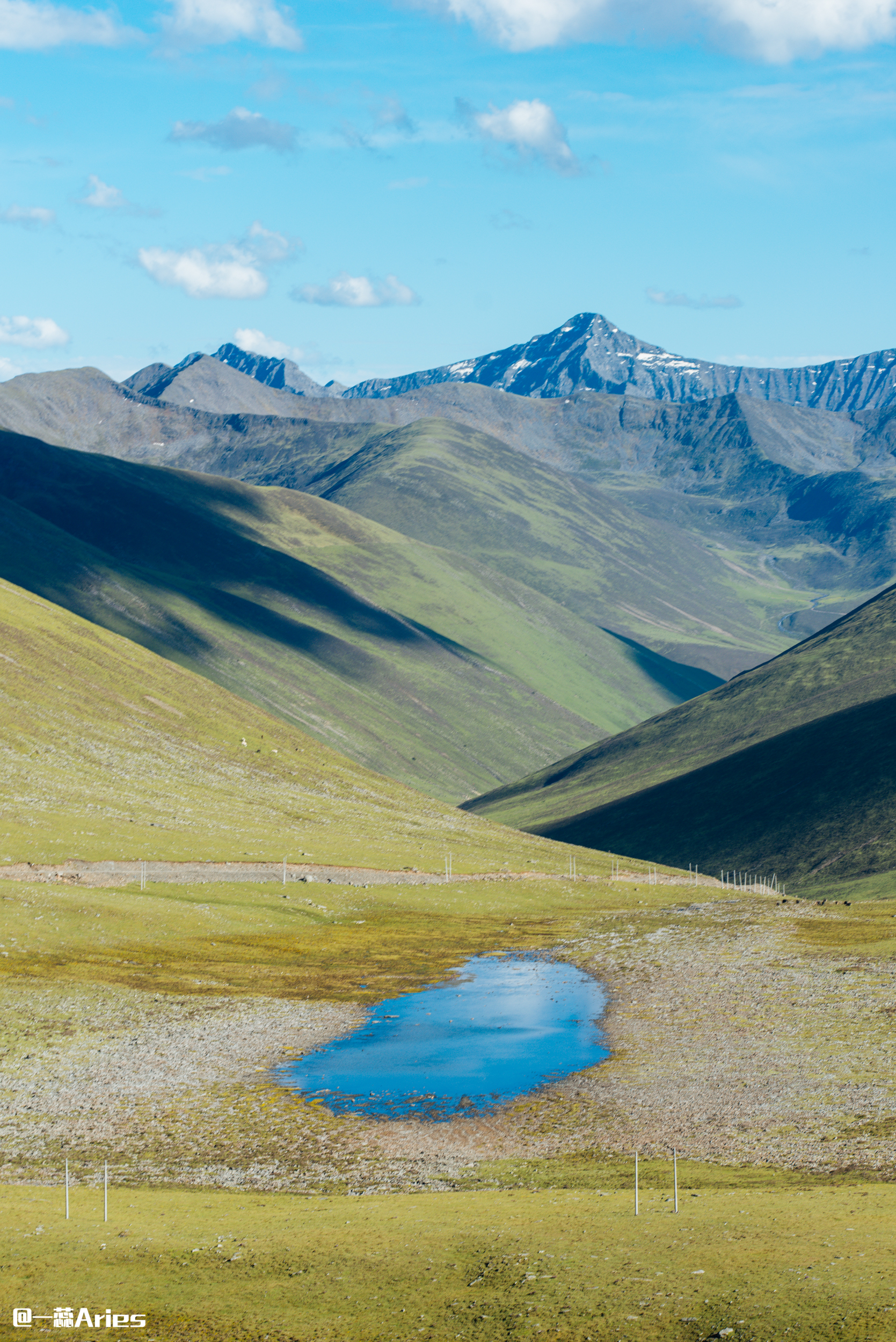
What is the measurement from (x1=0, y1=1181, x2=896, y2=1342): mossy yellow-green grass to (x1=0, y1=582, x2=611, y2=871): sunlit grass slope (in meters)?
75.9

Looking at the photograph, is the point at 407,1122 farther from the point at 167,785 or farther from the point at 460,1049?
the point at 167,785

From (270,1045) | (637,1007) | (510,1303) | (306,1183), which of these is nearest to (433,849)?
(637,1007)

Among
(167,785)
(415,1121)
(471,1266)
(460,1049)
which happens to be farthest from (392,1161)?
(167,785)

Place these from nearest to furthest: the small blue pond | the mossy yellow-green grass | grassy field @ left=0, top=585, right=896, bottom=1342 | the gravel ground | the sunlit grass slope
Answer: the mossy yellow-green grass, grassy field @ left=0, top=585, right=896, bottom=1342, the gravel ground, the small blue pond, the sunlit grass slope

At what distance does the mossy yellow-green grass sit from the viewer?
3017 centimetres

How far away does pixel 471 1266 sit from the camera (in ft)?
113

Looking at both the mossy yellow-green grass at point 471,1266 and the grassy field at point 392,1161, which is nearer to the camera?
the mossy yellow-green grass at point 471,1266

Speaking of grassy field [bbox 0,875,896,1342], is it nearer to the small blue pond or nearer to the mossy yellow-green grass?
the mossy yellow-green grass

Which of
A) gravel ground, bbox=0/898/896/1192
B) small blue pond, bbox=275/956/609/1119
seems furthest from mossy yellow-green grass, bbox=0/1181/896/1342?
small blue pond, bbox=275/956/609/1119

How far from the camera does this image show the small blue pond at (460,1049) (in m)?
59.2

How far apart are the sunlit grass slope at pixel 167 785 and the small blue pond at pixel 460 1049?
44355 mm

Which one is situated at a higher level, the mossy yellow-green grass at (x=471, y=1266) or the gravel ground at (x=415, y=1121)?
the mossy yellow-green grass at (x=471, y=1266)

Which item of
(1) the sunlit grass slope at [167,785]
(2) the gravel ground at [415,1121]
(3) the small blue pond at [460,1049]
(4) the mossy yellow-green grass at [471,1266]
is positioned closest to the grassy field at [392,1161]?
(4) the mossy yellow-green grass at [471,1266]

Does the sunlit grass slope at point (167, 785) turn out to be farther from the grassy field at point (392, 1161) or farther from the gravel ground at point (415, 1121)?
the gravel ground at point (415, 1121)
